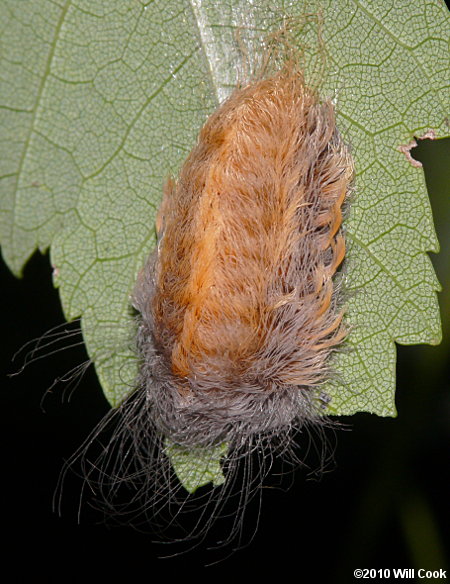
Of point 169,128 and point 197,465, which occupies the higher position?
point 169,128

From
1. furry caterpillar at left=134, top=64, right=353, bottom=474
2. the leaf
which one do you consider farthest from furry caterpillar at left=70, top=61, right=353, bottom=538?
the leaf

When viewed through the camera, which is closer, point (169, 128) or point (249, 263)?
point (249, 263)

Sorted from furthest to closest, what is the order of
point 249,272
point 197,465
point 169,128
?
point 197,465 < point 169,128 < point 249,272

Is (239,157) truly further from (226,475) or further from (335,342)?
(226,475)

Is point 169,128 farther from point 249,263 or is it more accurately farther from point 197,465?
point 197,465

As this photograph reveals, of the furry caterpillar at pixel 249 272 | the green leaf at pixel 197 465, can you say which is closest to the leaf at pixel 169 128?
the furry caterpillar at pixel 249 272

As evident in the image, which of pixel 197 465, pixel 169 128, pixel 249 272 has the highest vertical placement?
pixel 169 128

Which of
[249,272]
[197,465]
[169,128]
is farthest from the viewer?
[197,465]

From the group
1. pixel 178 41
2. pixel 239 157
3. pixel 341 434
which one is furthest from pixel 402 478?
pixel 178 41

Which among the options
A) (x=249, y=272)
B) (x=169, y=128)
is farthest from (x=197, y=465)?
(x=169, y=128)
